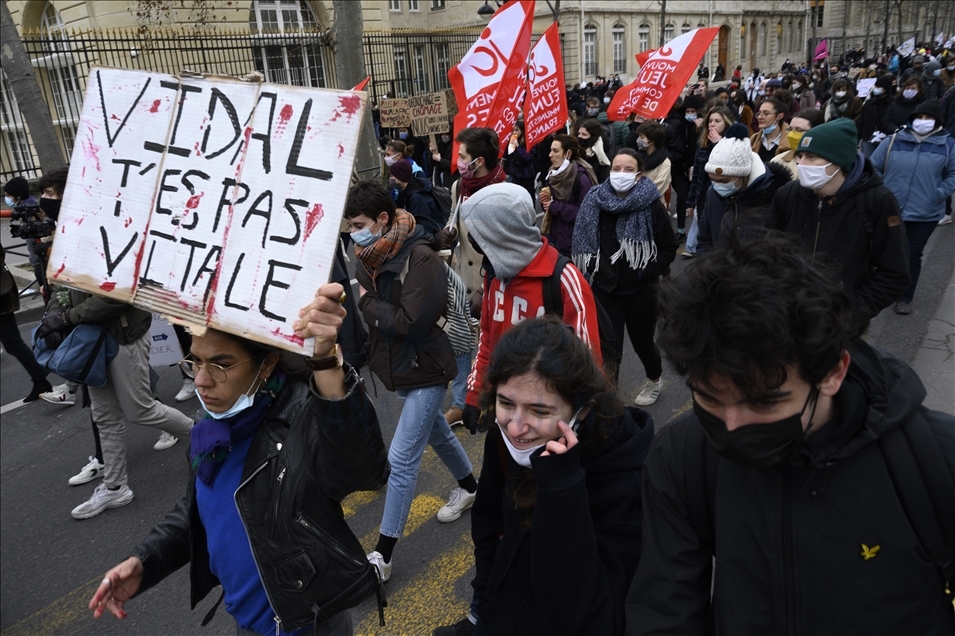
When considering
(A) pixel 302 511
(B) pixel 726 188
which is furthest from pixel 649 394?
(A) pixel 302 511

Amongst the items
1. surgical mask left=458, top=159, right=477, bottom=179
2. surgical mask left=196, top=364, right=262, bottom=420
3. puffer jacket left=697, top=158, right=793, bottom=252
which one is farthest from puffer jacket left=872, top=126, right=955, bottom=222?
surgical mask left=196, top=364, right=262, bottom=420

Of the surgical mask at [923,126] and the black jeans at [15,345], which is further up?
the surgical mask at [923,126]

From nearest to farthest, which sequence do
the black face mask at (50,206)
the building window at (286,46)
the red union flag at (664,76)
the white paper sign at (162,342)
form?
the black face mask at (50,206) → the white paper sign at (162,342) → the red union flag at (664,76) → the building window at (286,46)

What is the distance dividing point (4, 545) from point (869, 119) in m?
12.5

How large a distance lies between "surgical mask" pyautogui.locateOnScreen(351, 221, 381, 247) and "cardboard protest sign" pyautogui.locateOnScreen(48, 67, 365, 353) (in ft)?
4.90

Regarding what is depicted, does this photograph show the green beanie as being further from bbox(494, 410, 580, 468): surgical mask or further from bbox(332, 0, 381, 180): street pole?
bbox(332, 0, 381, 180): street pole

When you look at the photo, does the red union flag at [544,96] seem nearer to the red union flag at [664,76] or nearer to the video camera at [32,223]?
the red union flag at [664,76]

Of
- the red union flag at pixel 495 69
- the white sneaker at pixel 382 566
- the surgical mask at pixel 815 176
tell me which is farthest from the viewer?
the red union flag at pixel 495 69

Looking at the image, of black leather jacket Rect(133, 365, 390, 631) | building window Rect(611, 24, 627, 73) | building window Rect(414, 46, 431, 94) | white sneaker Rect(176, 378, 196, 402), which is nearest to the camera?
black leather jacket Rect(133, 365, 390, 631)

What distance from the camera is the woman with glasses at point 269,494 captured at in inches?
74.4

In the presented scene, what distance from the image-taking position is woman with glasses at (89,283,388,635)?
1.89 metres

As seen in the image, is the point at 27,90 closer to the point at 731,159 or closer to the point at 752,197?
the point at 731,159

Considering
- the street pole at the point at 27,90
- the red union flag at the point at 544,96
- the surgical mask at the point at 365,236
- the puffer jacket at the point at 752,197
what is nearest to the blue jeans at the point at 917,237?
the puffer jacket at the point at 752,197

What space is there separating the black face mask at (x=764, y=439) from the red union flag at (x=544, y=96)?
6474 mm
